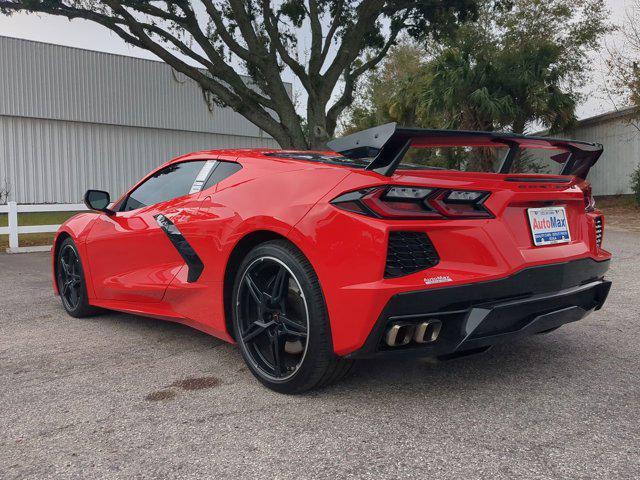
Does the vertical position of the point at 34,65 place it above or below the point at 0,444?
above

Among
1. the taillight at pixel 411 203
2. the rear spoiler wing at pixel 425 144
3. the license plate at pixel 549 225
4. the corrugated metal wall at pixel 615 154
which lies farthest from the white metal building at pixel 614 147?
the taillight at pixel 411 203

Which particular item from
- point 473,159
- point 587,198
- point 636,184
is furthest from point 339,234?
point 473,159

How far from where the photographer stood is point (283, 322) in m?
2.84

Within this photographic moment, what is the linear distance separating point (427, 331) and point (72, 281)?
3521 mm

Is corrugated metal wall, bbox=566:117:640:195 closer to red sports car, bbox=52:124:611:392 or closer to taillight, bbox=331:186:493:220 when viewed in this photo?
red sports car, bbox=52:124:611:392

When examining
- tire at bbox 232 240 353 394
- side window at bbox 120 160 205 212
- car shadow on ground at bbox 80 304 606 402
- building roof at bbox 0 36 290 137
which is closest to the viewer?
tire at bbox 232 240 353 394

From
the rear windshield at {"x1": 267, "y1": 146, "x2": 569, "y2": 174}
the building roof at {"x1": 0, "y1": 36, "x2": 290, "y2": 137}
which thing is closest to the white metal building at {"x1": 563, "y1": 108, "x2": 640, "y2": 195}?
the rear windshield at {"x1": 267, "y1": 146, "x2": 569, "y2": 174}

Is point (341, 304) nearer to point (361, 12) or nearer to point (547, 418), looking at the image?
point (547, 418)

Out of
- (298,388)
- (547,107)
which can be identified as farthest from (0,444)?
(547,107)

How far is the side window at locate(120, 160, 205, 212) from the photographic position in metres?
3.75

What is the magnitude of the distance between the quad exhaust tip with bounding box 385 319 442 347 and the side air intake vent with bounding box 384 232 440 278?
0.74ft

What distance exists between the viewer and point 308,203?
270cm

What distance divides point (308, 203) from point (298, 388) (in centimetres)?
91

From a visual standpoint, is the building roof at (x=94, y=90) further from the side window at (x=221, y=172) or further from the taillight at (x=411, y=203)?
the taillight at (x=411, y=203)
